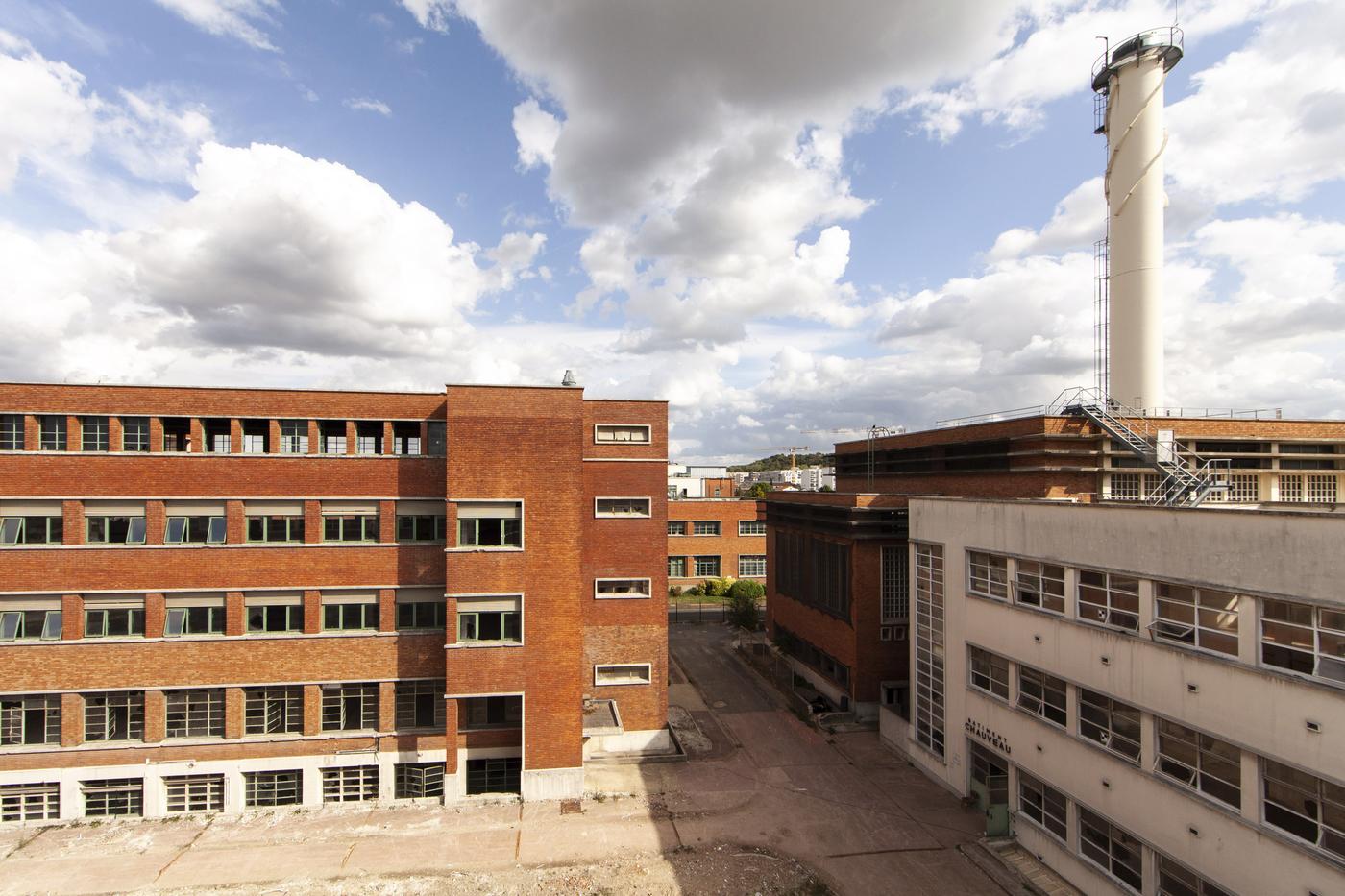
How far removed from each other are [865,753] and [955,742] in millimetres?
5353

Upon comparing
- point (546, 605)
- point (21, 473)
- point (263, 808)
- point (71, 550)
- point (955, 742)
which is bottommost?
point (263, 808)

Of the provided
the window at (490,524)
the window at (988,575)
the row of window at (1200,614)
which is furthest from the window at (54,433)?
the row of window at (1200,614)

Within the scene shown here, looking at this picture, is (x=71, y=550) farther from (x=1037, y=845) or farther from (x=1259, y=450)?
(x=1259, y=450)

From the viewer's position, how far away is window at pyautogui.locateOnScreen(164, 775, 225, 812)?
27.2m

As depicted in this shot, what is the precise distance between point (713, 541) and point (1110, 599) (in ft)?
164

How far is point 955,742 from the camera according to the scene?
27.2 metres

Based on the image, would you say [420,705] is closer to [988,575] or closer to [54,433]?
[54,433]

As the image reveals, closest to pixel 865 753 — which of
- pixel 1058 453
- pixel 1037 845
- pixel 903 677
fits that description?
pixel 903 677

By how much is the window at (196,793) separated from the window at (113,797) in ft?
3.72

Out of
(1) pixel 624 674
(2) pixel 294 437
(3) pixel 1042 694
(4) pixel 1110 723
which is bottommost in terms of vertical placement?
(1) pixel 624 674

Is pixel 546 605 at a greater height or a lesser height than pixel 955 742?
greater

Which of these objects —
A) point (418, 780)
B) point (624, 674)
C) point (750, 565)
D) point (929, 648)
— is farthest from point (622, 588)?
point (750, 565)

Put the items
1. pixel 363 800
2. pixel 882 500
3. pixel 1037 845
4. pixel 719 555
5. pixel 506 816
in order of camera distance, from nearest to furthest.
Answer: pixel 1037 845, pixel 506 816, pixel 363 800, pixel 882 500, pixel 719 555

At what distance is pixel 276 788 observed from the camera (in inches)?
1091
